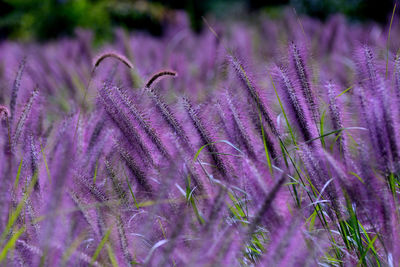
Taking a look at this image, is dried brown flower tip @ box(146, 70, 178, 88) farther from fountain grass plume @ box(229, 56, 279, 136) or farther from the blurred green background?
the blurred green background

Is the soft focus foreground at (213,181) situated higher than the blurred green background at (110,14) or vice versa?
the blurred green background at (110,14)

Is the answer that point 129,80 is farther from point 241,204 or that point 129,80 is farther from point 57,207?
point 57,207

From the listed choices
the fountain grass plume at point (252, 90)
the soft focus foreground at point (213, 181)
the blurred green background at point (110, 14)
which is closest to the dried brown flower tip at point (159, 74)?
the soft focus foreground at point (213, 181)

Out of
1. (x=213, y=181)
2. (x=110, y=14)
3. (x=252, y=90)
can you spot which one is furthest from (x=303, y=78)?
(x=110, y=14)

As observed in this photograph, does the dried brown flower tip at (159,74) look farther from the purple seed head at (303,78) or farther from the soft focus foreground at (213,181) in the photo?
the purple seed head at (303,78)

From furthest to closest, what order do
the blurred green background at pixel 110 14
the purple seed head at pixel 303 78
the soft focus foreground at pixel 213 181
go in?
the blurred green background at pixel 110 14 → the purple seed head at pixel 303 78 → the soft focus foreground at pixel 213 181

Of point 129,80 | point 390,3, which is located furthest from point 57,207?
point 390,3

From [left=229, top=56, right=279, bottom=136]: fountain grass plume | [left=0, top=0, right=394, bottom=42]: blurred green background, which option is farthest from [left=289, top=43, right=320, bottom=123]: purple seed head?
[left=0, top=0, right=394, bottom=42]: blurred green background

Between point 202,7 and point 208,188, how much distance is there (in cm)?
1492

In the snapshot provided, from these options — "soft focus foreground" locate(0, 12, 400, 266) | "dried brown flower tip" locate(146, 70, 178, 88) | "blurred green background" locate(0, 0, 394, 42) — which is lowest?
"soft focus foreground" locate(0, 12, 400, 266)

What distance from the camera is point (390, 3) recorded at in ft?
31.3

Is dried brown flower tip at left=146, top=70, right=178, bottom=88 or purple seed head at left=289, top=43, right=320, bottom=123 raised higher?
dried brown flower tip at left=146, top=70, right=178, bottom=88

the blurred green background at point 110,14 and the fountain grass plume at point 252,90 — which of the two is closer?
the fountain grass plume at point 252,90

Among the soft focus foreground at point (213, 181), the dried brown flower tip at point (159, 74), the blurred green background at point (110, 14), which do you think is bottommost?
the soft focus foreground at point (213, 181)
